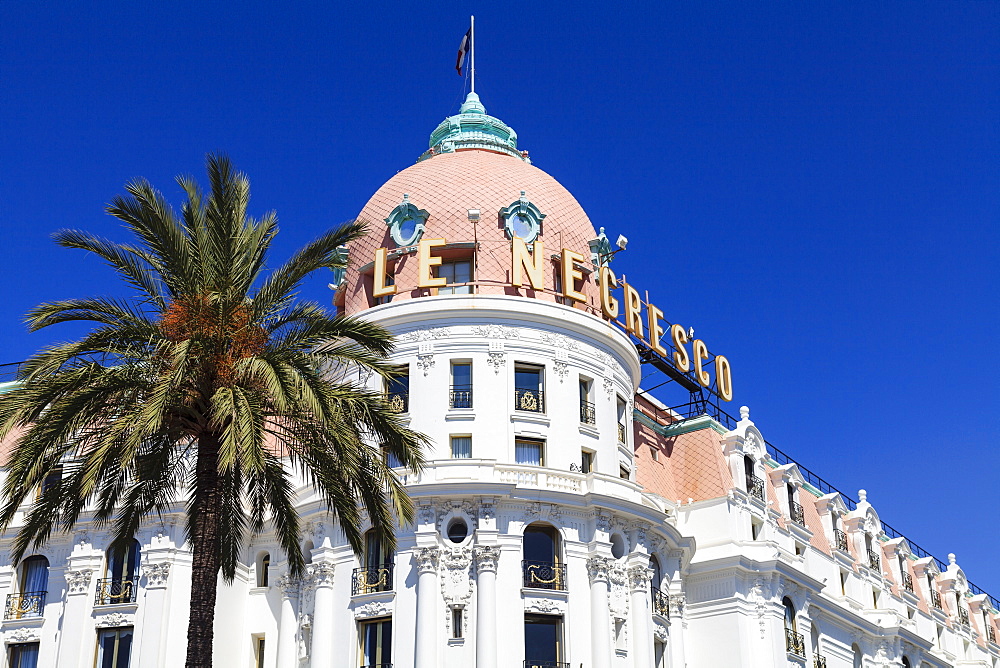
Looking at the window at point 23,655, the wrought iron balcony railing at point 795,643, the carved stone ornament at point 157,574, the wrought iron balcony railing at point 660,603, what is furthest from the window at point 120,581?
the wrought iron balcony railing at point 795,643

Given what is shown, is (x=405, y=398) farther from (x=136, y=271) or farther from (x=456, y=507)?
(x=136, y=271)

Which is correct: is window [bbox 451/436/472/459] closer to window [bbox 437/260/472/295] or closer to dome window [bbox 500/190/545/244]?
window [bbox 437/260/472/295]

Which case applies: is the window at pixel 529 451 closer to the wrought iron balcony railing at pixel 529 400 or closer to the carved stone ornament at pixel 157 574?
the wrought iron balcony railing at pixel 529 400

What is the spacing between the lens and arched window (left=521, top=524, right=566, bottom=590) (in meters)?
47.2

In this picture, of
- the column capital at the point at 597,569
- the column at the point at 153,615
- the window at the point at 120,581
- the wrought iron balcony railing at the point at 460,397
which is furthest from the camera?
the window at the point at 120,581

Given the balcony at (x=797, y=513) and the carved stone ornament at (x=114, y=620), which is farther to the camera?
the balcony at (x=797, y=513)

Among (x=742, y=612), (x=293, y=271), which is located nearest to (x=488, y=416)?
(x=742, y=612)

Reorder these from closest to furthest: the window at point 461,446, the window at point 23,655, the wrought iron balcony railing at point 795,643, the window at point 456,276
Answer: the window at point 461,446 → the window at point 23,655 → the window at point 456,276 → the wrought iron balcony railing at point 795,643

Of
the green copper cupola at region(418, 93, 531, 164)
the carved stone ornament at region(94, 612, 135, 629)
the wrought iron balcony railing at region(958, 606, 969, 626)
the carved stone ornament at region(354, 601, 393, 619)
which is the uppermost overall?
the green copper cupola at region(418, 93, 531, 164)

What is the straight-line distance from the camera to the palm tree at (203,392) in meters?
28.5

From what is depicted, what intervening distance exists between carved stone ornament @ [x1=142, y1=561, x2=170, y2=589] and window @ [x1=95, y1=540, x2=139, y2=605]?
1.12 m

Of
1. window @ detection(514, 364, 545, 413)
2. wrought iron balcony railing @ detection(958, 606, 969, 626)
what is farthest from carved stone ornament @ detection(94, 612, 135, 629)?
wrought iron balcony railing @ detection(958, 606, 969, 626)

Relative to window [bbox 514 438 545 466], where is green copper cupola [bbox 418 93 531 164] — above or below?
above

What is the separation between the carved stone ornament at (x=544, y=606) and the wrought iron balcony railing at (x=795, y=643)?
47.3ft
